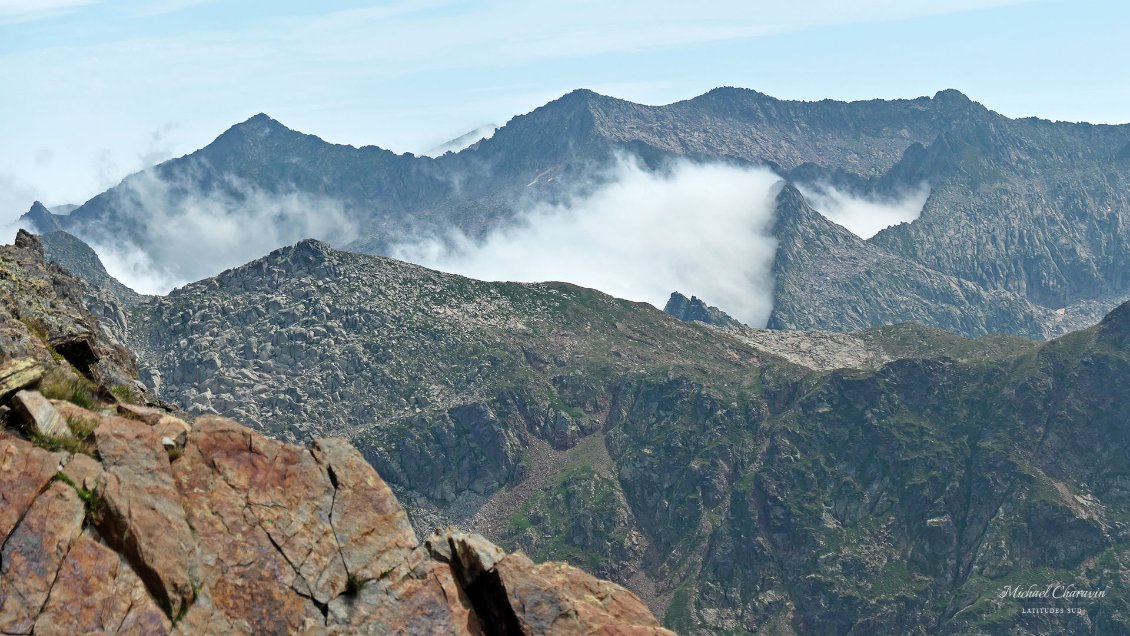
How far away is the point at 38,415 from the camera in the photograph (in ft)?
186

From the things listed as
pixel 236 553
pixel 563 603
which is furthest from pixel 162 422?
pixel 563 603

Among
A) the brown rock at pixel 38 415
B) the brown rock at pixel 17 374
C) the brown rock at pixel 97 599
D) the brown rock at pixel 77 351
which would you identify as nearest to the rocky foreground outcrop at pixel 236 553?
the brown rock at pixel 97 599

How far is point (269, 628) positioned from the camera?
5547 cm

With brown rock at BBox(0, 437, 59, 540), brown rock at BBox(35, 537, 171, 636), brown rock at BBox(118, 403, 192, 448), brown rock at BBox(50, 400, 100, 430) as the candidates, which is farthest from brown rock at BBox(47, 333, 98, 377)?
brown rock at BBox(35, 537, 171, 636)

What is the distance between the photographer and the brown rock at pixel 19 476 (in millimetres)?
50875

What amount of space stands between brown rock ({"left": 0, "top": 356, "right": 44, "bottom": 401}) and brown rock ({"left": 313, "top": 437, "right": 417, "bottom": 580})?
47.1 ft

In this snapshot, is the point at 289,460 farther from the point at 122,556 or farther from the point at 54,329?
the point at 54,329

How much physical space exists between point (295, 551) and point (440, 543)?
28.7ft

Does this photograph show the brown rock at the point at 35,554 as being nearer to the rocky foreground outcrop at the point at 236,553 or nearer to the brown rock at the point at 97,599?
the rocky foreground outcrop at the point at 236,553

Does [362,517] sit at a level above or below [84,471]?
below

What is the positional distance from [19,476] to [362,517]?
657 inches

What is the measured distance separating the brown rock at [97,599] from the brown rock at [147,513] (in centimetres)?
78

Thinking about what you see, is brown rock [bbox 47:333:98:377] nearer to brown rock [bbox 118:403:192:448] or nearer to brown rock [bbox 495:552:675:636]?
brown rock [bbox 118:403:192:448]

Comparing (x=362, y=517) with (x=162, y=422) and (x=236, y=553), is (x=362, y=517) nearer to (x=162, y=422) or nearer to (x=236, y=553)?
(x=236, y=553)
